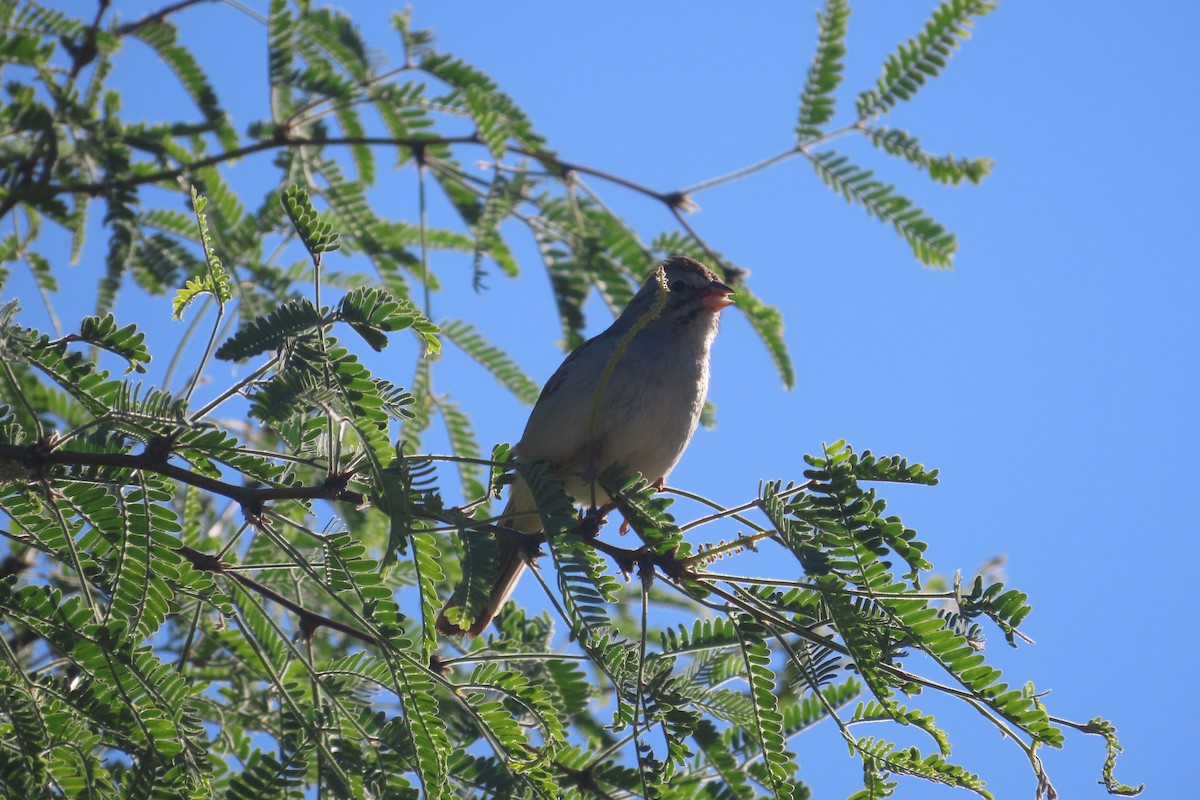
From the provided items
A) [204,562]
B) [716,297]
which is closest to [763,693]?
[204,562]

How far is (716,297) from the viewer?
18.4 ft

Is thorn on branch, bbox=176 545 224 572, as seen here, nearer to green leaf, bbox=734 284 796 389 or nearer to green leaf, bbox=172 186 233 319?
green leaf, bbox=172 186 233 319

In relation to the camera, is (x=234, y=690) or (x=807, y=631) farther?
(x=234, y=690)

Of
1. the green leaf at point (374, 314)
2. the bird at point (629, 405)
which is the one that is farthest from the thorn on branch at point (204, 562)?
the bird at point (629, 405)

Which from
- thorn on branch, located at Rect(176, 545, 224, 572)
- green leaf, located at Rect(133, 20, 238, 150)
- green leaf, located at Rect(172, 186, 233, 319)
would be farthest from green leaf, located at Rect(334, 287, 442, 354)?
green leaf, located at Rect(133, 20, 238, 150)

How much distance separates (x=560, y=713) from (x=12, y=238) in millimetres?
3988

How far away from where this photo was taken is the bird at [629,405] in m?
4.85

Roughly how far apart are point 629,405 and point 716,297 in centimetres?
103

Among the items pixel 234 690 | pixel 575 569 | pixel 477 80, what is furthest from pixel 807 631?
pixel 477 80

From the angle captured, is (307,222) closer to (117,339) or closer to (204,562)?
(117,339)

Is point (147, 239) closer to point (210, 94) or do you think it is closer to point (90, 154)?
point (90, 154)

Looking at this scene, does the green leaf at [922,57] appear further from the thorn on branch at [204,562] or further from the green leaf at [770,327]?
the thorn on branch at [204,562]

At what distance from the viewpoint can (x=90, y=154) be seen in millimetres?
5738

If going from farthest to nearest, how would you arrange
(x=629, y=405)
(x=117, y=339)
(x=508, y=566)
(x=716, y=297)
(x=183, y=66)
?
(x=183, y=66), (x=716, y=297), (x=508, y=566), (x=629, y=405), (x=117, y=339)
